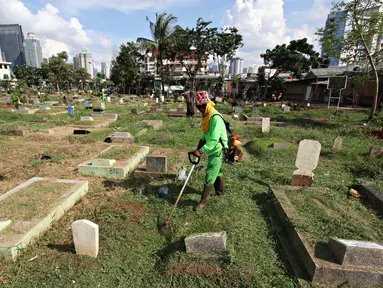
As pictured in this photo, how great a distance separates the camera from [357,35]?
1110cm

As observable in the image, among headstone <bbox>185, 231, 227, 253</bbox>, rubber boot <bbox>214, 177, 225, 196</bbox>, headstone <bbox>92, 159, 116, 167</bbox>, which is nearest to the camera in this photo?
headstone <bbox>185, 231, 227, 253</bbox>

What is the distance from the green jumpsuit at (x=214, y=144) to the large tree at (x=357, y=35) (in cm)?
1163

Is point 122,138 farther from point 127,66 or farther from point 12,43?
point 12,43

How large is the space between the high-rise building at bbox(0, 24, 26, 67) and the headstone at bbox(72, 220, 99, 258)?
16622 centimetres

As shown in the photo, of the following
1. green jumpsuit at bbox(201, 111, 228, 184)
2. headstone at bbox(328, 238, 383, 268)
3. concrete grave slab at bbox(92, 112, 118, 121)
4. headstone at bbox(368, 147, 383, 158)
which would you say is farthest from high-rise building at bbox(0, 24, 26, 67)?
headstone at bbox(328, 238, 383, 268)

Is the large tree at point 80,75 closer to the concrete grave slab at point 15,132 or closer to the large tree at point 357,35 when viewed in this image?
the concrete grave slab at point 15,132

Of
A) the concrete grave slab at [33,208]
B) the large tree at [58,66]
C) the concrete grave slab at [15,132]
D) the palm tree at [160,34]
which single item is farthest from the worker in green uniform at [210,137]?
the large tree at [58,66]

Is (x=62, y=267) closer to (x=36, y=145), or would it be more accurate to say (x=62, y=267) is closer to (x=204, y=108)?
(x=204, y=108)

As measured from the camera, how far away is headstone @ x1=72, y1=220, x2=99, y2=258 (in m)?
2.78

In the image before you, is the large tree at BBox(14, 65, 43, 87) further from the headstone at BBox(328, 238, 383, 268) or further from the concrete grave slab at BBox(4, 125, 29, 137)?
the headstone at BBox(328, 238, 383, 268)

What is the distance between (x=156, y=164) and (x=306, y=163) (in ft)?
10.6

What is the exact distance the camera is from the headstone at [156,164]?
5227 millimetres

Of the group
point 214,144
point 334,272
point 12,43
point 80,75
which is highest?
point 12,43

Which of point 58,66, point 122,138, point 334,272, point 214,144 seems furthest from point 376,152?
point 58,66
